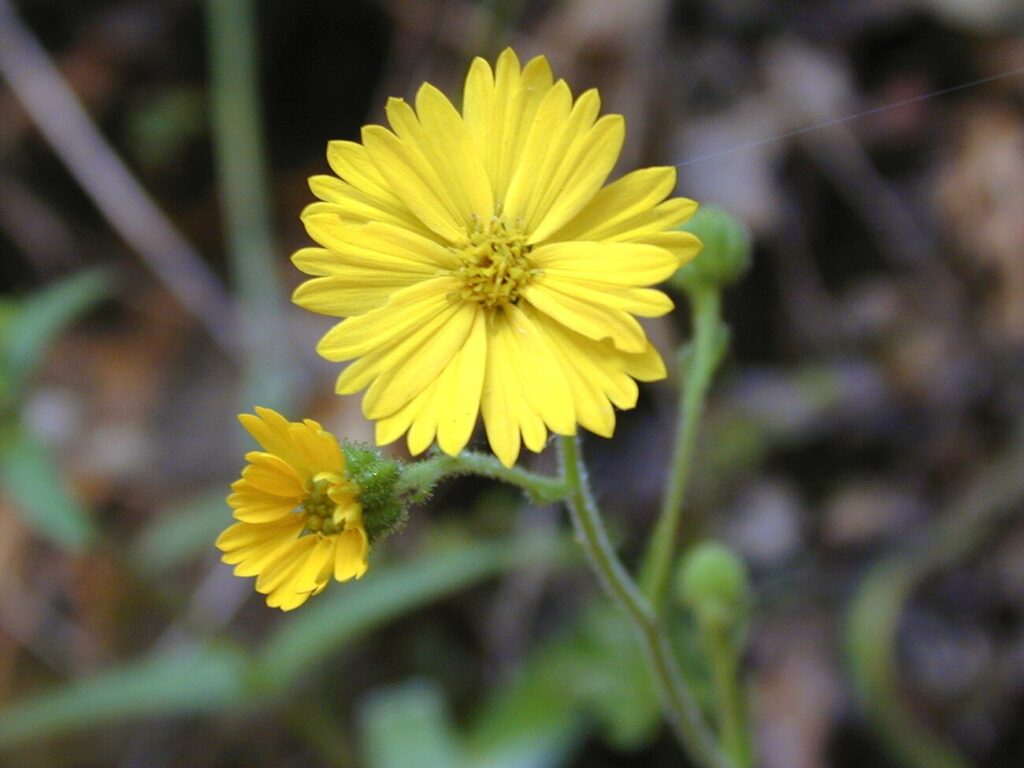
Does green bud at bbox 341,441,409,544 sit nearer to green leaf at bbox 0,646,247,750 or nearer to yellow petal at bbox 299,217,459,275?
yellow petal at bbox 299,217,459,275


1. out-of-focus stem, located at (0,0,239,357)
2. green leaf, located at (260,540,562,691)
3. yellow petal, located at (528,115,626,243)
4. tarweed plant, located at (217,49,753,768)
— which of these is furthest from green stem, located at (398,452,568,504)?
out-of-focus stem, located at (0,0,239,357)

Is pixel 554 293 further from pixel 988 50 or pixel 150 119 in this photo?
pixel 150 119

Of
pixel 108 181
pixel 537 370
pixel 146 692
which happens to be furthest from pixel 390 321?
pixel 108 181

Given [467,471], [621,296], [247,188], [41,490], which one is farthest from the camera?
[247,188]

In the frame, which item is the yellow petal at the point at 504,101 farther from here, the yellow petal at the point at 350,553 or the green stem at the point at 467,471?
the yellow petal at the point at 350,553

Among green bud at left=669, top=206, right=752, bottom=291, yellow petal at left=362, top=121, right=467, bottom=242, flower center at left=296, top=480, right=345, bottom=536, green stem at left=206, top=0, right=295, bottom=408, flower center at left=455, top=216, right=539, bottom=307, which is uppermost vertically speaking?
green stem at left=206, top=0, right=295, bottom=408

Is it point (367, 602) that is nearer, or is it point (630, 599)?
point (630, 599)

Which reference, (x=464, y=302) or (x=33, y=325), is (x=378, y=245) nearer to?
(x=464, y=302)
